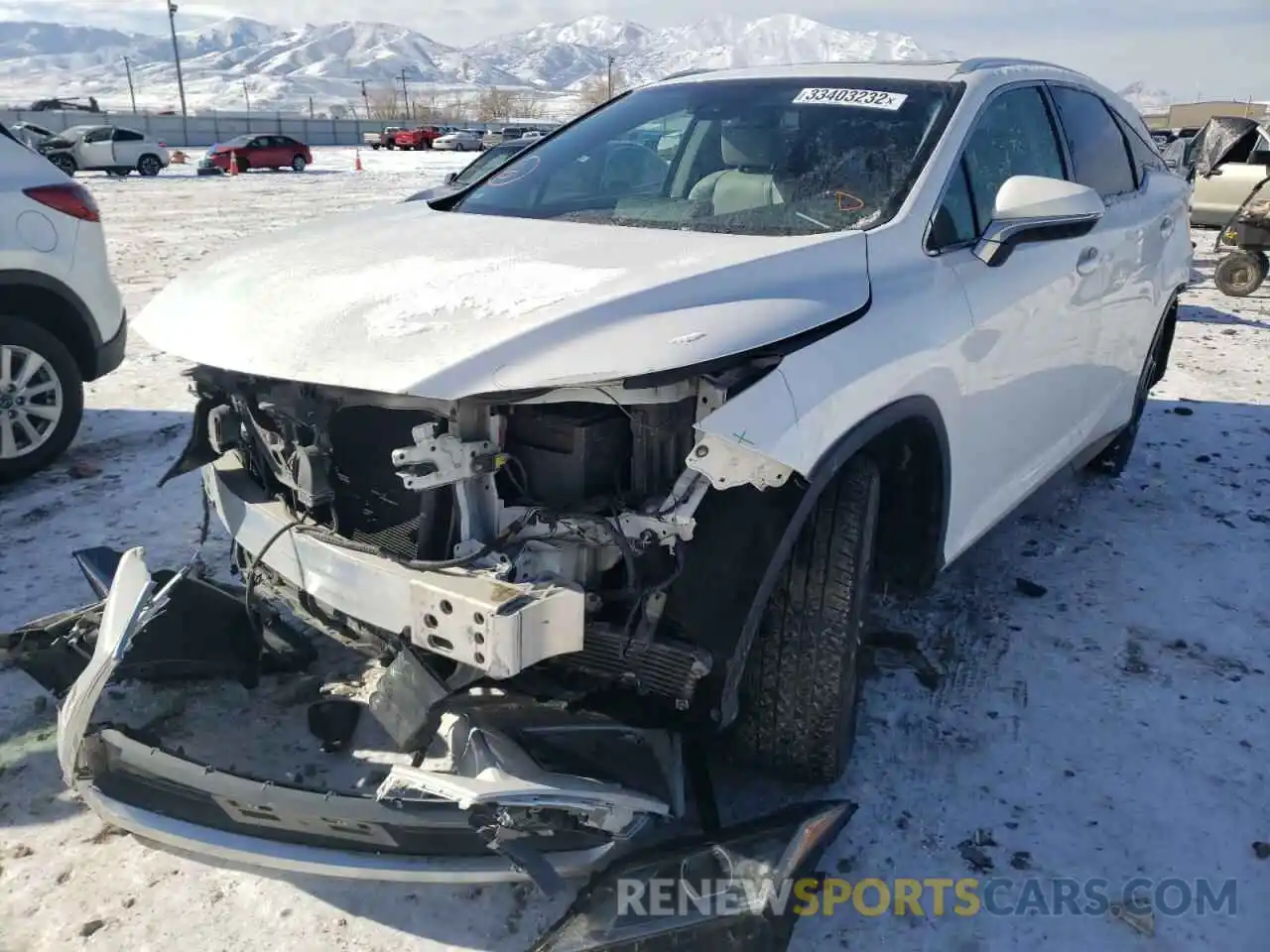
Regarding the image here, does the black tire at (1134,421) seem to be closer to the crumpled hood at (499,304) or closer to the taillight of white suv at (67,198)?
the crumpled hood at (499,304)

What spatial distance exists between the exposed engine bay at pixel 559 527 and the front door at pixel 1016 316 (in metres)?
1.06

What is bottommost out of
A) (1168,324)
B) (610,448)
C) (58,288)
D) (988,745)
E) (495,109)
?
(495,109)

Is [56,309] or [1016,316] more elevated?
[1016,316]

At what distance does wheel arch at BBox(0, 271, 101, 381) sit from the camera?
15.0ft

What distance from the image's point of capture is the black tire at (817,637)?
2432mm

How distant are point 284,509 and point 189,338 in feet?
1.61

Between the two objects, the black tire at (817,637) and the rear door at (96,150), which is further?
the rear door at (96,150)

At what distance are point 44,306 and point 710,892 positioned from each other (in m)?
4.29

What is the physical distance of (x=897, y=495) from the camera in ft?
9.41

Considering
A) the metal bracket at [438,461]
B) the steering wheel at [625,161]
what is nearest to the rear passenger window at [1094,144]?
the steering wheel at [625,161]

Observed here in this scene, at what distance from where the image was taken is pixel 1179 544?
4355 mm

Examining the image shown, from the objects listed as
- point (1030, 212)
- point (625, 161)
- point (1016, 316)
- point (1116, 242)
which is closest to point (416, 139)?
point (625, 161)

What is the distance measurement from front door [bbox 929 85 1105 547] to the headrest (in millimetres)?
576

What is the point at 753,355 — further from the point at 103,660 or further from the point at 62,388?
the point at 62,388
